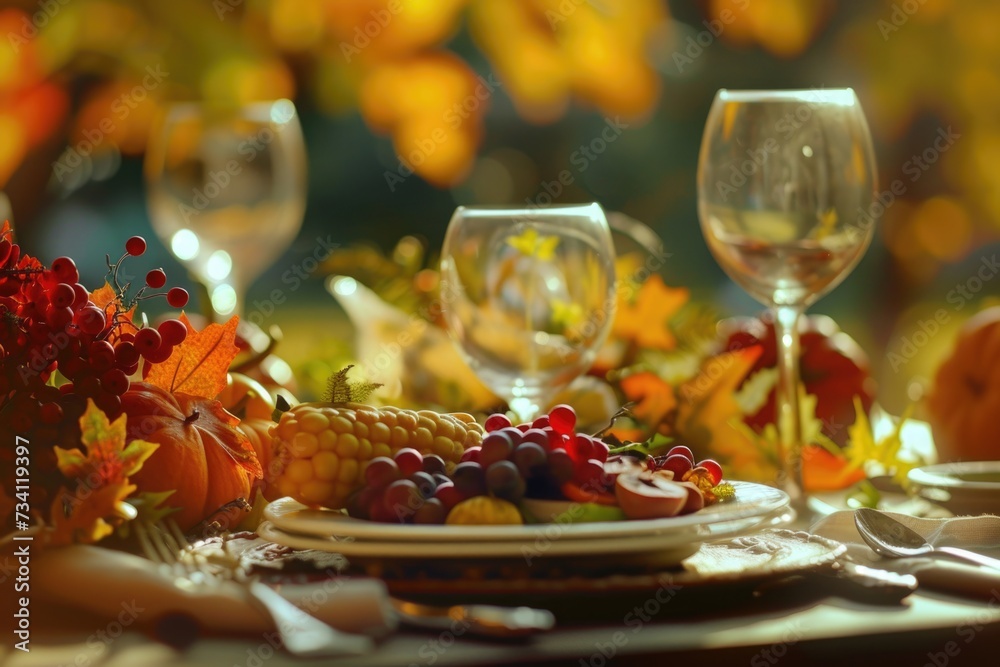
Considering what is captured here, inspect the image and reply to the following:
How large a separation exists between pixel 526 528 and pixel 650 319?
2.10 feet

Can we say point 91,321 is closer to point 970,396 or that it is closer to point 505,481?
point 505,481

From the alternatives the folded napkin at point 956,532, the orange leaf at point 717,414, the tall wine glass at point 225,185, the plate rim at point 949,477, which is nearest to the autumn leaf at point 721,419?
the orange leaf at point 717,414

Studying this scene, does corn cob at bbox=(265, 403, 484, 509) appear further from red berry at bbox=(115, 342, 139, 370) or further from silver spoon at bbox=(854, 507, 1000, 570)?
silver spoon at bbox=(854, 507, 1000, 570)

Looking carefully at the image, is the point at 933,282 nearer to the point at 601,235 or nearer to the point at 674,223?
the point at 674,223

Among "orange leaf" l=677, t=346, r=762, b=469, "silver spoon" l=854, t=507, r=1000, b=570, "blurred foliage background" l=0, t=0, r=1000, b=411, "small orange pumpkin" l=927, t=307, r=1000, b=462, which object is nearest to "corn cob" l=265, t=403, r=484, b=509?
"silver spoon" l=854, t=507, r=1000, b=570

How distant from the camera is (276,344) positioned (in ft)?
3.13

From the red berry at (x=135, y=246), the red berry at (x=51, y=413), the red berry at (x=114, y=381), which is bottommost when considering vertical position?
the red berry at (x=51, y=413)

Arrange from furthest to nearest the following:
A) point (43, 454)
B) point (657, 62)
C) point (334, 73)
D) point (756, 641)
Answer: point (657, 62) → point (334, 73) → point (43, 454) → point (756, 641)

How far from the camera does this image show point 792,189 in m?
0.90

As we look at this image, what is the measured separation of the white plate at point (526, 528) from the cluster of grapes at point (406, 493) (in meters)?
0.01

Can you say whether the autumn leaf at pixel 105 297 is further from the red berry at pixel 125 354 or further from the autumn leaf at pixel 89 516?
the autumn leaf at pixel 89 516

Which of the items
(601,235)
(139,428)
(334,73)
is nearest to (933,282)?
(334,73)

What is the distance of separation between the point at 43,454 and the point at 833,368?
0.88 m

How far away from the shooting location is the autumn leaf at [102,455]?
0.63 metres
